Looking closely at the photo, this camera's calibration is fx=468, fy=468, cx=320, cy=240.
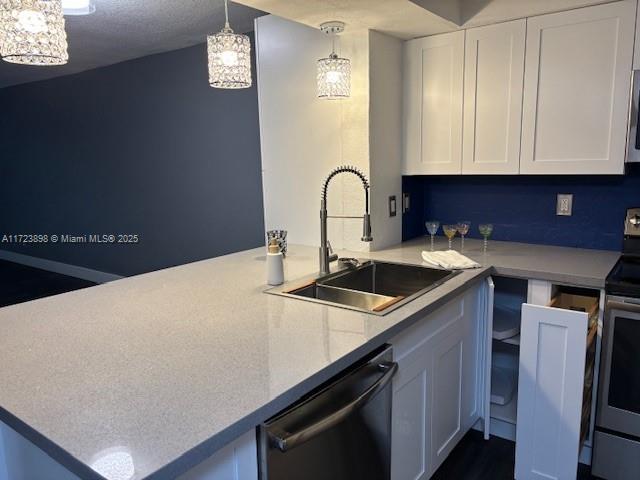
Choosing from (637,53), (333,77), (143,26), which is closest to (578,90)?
(637,53)

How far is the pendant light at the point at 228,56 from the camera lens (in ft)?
5.49

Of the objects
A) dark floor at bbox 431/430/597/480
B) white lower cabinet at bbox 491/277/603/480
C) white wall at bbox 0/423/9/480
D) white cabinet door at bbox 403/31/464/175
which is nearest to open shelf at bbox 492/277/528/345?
white lower cabinet at bbox 491/277/603/480

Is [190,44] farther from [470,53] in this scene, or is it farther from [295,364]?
[295,364]

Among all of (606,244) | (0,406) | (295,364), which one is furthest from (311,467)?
(606,244)

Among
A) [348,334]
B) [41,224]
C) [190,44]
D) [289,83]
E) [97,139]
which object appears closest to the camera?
[348,334]

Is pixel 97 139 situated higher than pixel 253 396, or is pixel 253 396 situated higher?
pixel 97 139

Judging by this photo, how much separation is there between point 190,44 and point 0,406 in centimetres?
342

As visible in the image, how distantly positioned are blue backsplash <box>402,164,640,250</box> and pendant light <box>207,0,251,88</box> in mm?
1258

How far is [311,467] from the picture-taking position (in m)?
1.18

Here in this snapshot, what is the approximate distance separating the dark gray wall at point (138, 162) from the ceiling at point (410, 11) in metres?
1.52

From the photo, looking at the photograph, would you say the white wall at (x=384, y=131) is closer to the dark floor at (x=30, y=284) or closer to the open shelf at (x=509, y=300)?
the open shelf at (x=509, y=300)

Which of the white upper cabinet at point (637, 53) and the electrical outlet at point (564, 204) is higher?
the white upper cabinet at point (637, 53)

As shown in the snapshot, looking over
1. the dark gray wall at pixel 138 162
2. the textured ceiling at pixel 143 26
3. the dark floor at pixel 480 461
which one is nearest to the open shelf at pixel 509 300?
the dark floor at pixel 480 461

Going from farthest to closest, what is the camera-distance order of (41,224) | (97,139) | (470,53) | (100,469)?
(41,224), (97,139), (470,53), (100,469)
